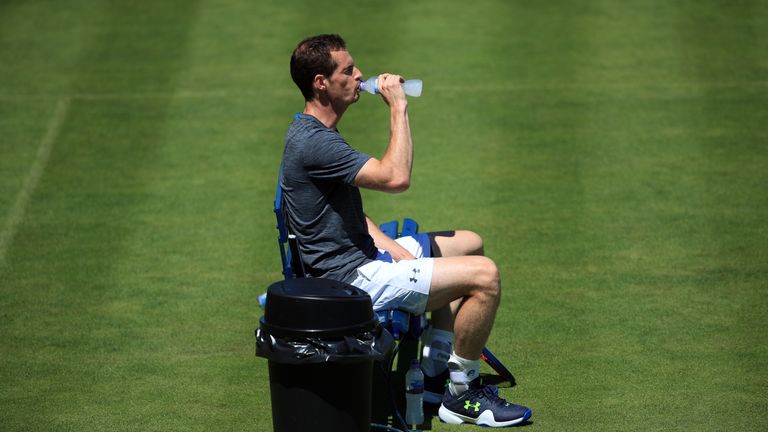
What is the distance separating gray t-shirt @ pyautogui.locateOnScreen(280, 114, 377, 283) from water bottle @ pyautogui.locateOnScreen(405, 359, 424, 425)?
602 mm

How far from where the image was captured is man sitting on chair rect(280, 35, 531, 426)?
18.8ft

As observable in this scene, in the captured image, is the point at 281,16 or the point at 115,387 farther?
the point at 281,16

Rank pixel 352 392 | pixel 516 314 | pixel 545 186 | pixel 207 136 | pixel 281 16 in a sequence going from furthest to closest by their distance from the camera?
pixel 281 16
pixel 207 136
pixel 545 186
pixel 516 314
pixel 352 392

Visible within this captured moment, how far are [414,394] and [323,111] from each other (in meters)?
1.60

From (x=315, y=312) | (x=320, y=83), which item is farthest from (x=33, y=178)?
(x=315, y=312)

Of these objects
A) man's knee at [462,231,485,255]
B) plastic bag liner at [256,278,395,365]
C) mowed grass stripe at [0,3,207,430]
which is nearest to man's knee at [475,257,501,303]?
man's knee at [462,231,485,255]

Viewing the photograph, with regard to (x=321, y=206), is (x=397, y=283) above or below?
below

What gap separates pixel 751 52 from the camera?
11023 millimetres

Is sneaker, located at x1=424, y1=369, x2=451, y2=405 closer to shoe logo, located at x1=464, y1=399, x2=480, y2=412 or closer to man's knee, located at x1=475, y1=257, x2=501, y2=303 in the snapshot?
shoe logo, located at x1=464, y1=399, x2=480, y2=412

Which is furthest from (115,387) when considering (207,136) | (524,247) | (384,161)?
(207,136)

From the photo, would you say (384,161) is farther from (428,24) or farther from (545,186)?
(428,24)

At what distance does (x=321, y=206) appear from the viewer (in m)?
5.84

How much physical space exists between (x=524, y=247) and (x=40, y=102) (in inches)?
200

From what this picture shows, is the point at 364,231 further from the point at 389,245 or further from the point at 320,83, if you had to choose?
the point at 320,83
